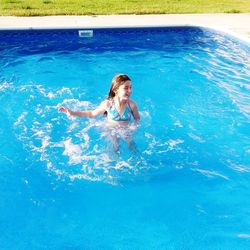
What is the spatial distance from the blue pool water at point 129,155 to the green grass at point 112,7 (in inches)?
102

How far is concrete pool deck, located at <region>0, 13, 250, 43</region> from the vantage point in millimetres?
10305

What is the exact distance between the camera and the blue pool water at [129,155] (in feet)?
14.3

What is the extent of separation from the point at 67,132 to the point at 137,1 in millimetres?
8223

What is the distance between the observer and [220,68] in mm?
8742

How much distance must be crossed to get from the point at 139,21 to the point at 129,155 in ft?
21.1

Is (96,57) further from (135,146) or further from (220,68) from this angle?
(135,146)

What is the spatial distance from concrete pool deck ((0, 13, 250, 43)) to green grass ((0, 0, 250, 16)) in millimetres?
397

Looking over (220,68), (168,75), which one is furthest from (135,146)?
(220,68)

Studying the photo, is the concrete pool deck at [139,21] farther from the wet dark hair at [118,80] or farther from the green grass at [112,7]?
the wet dark hair at [118,80]

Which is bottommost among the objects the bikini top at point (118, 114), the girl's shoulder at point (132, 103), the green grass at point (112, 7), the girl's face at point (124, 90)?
the bikini top at point (118, 114)

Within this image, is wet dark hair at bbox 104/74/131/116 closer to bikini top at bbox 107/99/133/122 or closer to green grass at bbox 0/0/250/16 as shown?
bikini top at bbox 107/99/133/122

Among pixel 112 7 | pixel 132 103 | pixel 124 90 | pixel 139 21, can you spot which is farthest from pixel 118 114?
pixel 112 7

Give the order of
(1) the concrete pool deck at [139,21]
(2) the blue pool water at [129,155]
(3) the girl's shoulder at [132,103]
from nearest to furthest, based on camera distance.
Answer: (2) the blue pool water at [129,155] → (3) the girl's shoulder at [132,103] → (1) the concrete pool deck at [139,21]

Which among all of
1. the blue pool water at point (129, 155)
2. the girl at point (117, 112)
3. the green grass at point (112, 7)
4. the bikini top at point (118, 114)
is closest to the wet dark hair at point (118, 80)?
the girl at point (117, 112)
